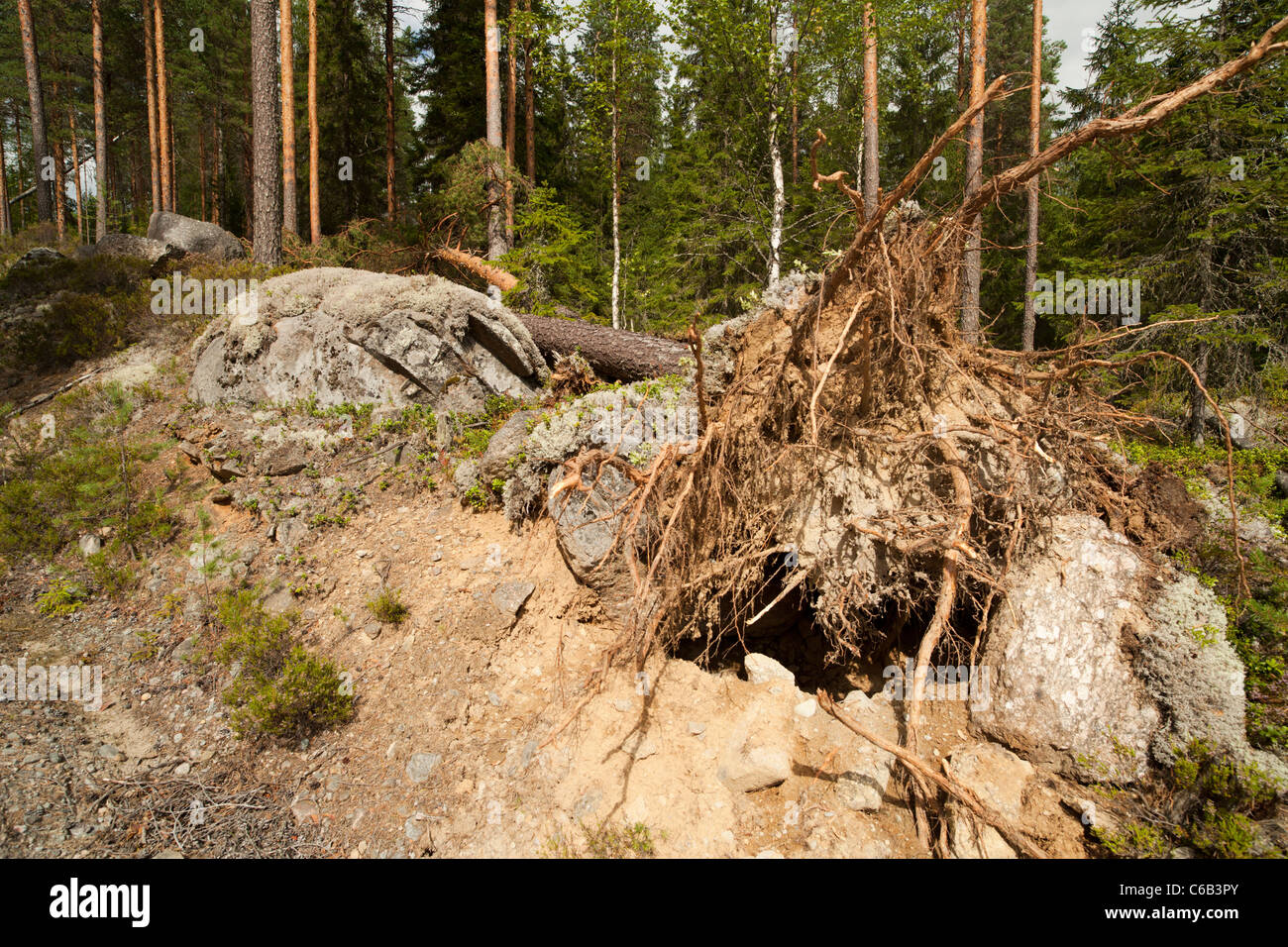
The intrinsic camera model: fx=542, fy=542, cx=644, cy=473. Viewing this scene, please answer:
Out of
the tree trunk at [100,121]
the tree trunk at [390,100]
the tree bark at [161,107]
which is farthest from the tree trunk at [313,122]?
the tree trunk at [100,121]

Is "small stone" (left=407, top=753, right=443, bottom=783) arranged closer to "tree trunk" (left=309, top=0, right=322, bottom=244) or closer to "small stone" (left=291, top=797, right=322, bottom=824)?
"small stone" (left=291, top=797, right=322, bottom=824)

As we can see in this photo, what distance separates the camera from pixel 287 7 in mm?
12977

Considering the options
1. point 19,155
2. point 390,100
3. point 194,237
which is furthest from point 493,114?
point 19,155

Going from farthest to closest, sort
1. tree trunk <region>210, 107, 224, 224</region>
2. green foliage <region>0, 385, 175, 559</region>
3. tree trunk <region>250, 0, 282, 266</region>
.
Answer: tree trunk <region>210, 107, 224, 224</region> < tree trunk <region>250, 0, 282, 266</region> < green foliage <region>0, 385, 175, 559</region>

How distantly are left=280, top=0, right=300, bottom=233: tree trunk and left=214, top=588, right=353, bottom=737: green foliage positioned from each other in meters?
11.5

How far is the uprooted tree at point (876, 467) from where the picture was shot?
180 inches

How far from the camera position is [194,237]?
11.6 m

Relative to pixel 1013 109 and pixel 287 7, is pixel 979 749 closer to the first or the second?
pixel 287 7

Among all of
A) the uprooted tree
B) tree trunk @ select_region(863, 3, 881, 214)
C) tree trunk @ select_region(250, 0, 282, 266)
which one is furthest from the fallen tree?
tree trunk @ select_region(863, 3, 881, 214)

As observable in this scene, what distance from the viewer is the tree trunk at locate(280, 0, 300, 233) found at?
12680 mm

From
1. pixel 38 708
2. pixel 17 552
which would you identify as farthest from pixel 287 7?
pixel 38 708

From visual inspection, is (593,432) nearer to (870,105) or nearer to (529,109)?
(870,105)

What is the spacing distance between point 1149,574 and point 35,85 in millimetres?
28543
